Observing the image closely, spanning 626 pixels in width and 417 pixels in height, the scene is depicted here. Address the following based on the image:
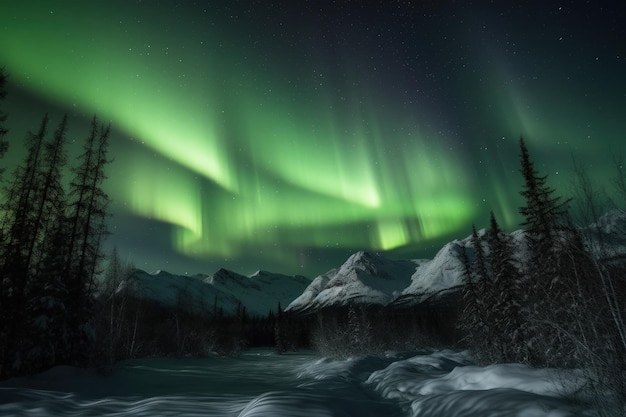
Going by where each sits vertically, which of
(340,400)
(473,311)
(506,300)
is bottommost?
(340,400)

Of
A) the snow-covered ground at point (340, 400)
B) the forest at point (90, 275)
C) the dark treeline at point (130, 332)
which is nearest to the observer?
the snow-covered ground at point (340, 400)

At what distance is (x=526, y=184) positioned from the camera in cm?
2302

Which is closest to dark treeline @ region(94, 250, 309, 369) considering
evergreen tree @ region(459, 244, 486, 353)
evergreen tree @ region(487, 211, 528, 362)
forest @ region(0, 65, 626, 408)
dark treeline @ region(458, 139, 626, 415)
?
forest @ region(0, 65, 626, 408)

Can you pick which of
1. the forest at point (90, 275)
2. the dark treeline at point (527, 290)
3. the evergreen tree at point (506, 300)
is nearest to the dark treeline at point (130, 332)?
the forest at point (90, 275)

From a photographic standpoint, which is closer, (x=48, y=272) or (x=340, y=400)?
(x=340, y=400)

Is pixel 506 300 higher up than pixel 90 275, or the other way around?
pixel 90 275

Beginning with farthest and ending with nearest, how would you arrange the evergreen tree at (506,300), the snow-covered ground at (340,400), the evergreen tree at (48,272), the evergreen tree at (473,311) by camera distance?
1. the evergreen tree at (473,311)
2. the evergreen tree at (506,300)
3. the evergreen tree at (48,272)
4. the snow-covered ground at (340,400)

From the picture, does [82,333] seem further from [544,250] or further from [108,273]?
[544,250]

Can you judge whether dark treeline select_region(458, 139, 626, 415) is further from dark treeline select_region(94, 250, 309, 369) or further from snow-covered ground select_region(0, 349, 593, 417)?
dark treeline select_region(94, 250, 309, 369)

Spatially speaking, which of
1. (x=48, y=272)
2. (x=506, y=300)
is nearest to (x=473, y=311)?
(x=506, y=300)

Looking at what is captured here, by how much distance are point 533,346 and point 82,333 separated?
2513 cm

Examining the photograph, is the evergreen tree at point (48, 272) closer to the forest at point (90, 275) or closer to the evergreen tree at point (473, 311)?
the forest at point (90, 275)

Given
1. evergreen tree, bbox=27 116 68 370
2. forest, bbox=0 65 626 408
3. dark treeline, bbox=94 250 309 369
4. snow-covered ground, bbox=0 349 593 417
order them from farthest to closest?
dark treeline, bbox=94 250 309 369 < evergreen tree, bbox=27 116 68 370 < forest, bbox=0 65 626 408 < snow-covered ground, bbox=0 349 593 417

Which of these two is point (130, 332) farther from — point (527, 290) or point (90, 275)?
point (527, 290)
